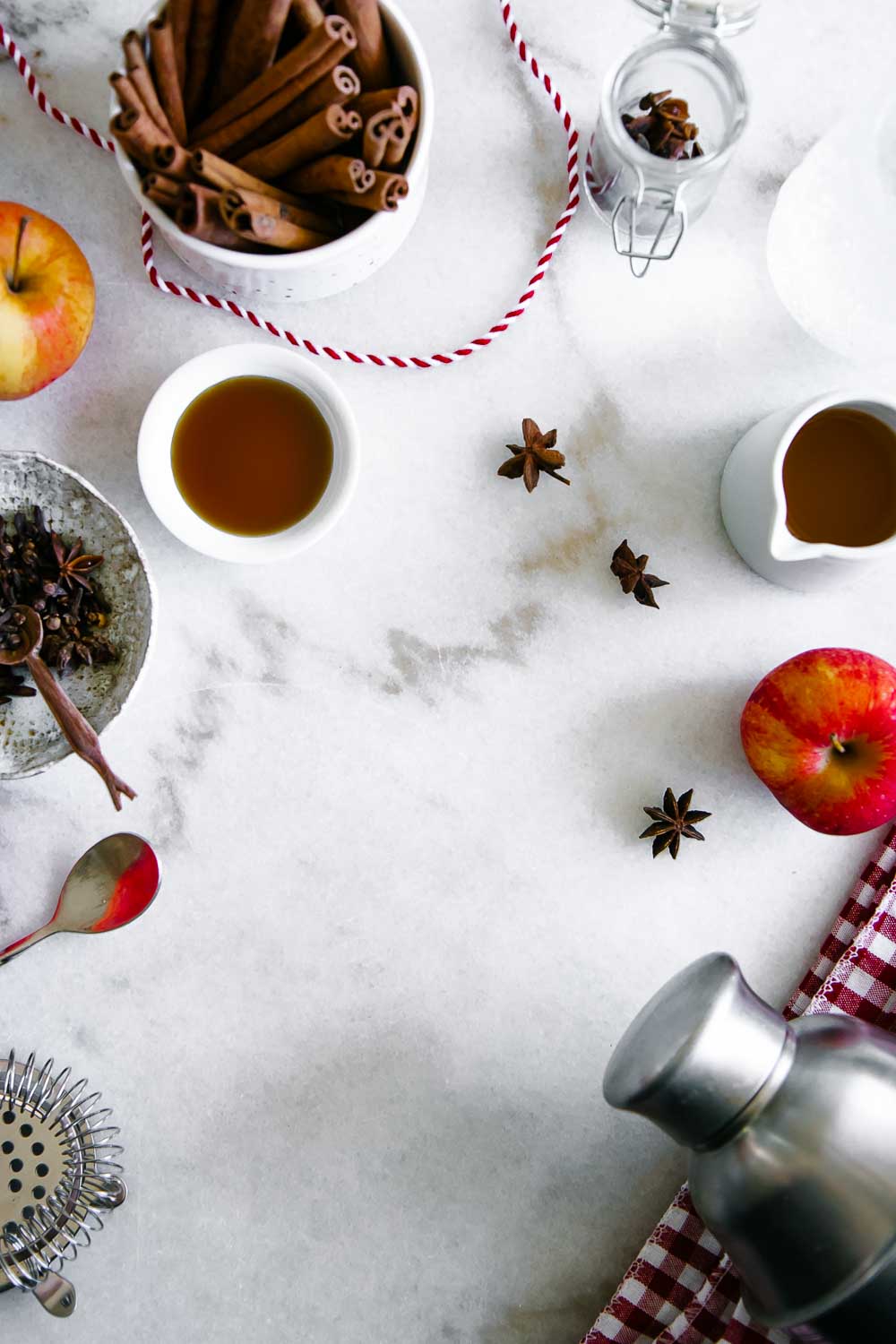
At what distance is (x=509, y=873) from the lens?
3.68ft

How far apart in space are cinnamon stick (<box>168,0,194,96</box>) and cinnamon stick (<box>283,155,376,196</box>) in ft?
0.42

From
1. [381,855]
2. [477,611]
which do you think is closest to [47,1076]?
[381,855]

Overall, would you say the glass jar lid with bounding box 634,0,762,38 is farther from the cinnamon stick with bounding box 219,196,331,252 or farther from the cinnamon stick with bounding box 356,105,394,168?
the cinnamon stick with bounding box 219,196,331,252

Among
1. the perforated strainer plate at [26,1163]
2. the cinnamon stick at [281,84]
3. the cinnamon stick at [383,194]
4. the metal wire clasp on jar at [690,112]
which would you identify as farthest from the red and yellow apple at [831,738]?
the perforated strainer plate at [26,1163]

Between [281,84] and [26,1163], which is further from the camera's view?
[26,1163]

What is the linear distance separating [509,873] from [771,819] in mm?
276

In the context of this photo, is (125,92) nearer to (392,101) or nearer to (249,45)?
(249,45)

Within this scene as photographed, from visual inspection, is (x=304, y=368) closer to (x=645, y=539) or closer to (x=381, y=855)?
(x=645, y=539)

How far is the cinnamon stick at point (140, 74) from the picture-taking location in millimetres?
886

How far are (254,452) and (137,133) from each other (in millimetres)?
305

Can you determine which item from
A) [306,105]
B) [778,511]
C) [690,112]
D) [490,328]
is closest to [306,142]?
[306,105]

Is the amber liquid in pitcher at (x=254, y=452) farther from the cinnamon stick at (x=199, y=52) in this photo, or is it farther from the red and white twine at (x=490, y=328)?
the cinnamon stick at (x=199, y=52)

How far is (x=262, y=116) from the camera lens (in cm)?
92

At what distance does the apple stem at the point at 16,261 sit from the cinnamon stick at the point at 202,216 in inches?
6.2
